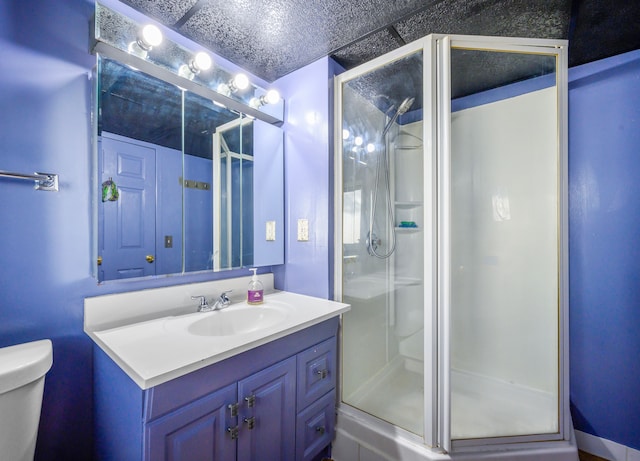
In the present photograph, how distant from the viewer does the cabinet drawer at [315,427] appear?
1.20 metres

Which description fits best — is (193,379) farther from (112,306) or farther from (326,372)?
(326,372)

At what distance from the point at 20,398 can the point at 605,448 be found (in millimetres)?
2626

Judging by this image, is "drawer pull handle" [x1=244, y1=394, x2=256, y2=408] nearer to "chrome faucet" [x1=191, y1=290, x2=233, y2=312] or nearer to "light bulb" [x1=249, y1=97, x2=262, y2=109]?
"chrome faucet" [x1=191, y1=290, x2=233, y2=312]

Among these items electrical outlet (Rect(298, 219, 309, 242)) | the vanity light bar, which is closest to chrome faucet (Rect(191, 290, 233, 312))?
electrical outlet (Rect(298, 219, 309, 242))

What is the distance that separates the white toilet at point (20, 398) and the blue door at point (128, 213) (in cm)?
34

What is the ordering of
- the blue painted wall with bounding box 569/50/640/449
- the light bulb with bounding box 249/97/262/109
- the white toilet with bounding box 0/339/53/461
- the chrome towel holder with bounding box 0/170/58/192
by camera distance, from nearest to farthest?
the white toilet with bounding box 0/339/53/461 < the chrome towel holder with bounding box 0/170/58/192 < the blue painted wall with bounding box 569/50/640/449 < the light bulb with bounding box 249/97/262/109

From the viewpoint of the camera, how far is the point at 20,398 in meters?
0.76

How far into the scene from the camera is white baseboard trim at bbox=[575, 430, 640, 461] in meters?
1.45

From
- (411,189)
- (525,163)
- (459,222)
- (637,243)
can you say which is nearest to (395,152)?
(411,189)

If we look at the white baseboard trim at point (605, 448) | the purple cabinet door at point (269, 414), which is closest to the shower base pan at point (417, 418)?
the white baseboard trim at point (605, 448)

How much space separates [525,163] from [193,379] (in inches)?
85.0

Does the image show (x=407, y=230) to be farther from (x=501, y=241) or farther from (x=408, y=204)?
(x=501, y=241)

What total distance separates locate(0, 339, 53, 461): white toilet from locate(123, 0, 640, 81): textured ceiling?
141 centimetres

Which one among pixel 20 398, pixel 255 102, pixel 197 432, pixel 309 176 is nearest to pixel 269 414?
pixel 197 432
